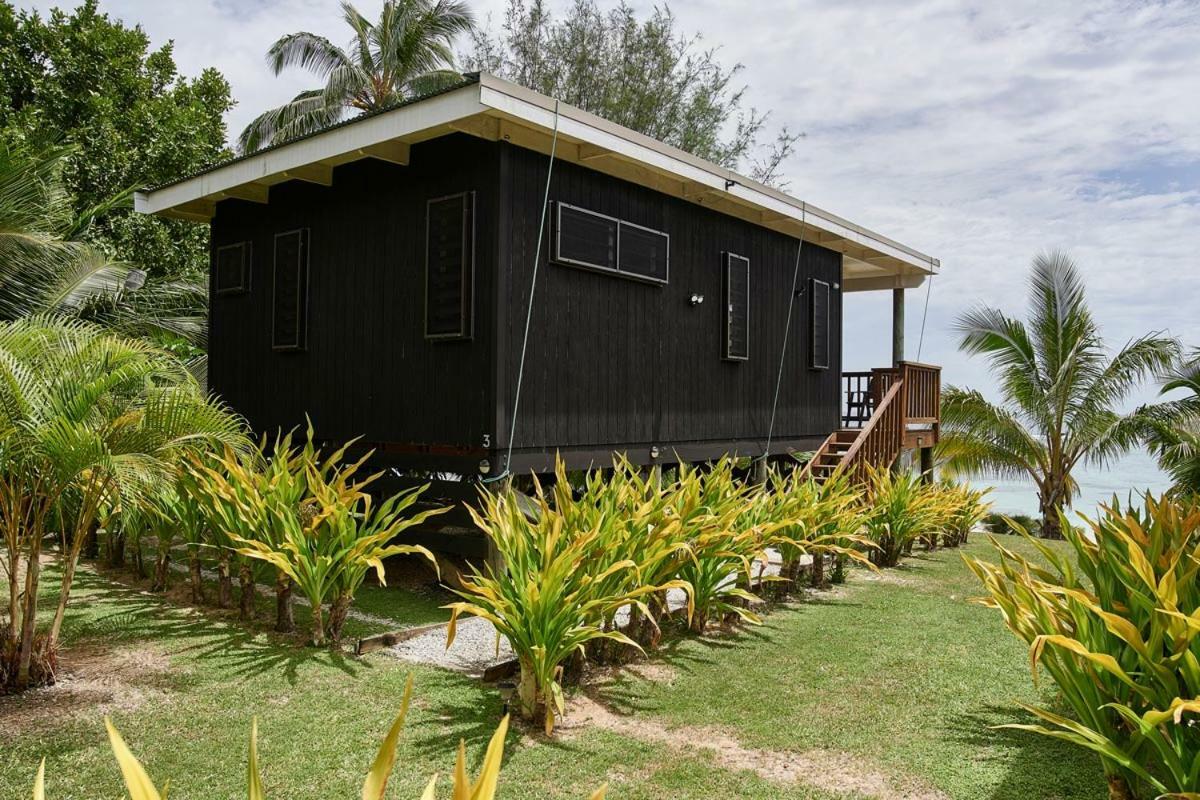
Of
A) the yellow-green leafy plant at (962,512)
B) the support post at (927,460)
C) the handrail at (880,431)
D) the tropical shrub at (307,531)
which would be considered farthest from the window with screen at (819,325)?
the tropical shrub at (307,531)

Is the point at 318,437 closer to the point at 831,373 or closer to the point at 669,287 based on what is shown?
the point at 669,287

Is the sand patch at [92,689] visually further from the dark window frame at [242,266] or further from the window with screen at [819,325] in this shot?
the window with screen at [819,325]

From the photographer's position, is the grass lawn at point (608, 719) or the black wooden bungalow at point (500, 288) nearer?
the grass lawn at point (608, 719)

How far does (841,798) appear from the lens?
3463 mm

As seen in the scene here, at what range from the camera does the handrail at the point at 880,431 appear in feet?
34.6

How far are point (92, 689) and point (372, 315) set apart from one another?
4.46m

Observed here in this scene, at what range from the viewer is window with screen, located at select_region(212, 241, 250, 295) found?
9.94 m

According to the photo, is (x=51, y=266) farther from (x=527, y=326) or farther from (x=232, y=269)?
(x=527, y=326)

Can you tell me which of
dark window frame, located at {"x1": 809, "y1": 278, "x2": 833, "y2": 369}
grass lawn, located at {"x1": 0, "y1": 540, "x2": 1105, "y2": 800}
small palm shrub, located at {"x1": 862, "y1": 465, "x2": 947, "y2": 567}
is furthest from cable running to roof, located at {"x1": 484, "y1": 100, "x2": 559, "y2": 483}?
dark window frame, located at {"x1": 809, "y1": 278, "x2": 833, "y2": 369}

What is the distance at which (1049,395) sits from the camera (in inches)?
619

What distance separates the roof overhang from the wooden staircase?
2189 millimetres

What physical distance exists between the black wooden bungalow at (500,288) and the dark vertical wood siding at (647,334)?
0.08 ft

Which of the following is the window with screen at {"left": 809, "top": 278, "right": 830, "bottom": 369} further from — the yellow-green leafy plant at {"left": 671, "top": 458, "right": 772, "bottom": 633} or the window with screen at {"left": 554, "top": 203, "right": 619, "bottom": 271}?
the yellow-green leafy plant at {"left": 671, "top": 458, "right": 772, "bottom": 633}

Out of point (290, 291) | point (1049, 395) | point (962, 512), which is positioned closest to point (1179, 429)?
point (1049, 395)
